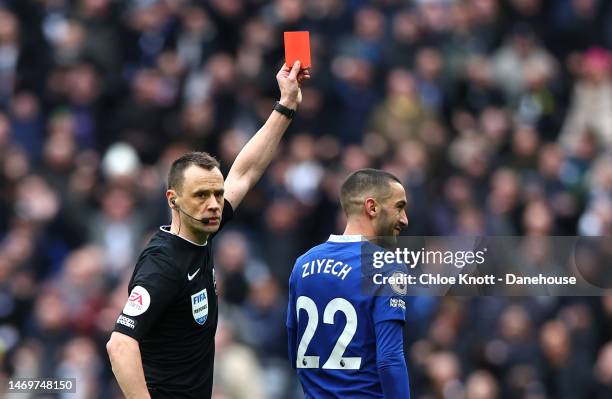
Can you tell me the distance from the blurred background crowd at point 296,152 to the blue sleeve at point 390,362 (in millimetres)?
5133

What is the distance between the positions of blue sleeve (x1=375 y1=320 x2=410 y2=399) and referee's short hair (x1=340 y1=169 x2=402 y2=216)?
746mm

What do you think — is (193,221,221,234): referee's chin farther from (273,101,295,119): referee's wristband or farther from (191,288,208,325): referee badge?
(273,101,295,119): referee's wristband

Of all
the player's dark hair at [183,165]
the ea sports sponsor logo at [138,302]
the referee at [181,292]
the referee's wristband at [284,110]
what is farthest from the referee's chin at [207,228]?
the referee's wristband at [284,110]

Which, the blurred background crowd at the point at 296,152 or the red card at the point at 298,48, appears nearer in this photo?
the red card at the point at 298,48

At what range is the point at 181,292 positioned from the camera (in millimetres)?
7301

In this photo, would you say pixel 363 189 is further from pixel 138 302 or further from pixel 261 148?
pixel 138 302

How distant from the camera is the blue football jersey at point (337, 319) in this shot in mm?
7246

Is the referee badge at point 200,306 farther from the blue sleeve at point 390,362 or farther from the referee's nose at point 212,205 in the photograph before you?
the blue sleeve at point 390,362

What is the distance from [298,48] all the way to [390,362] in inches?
78.0

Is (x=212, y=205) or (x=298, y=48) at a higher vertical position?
(x=298, y=48)

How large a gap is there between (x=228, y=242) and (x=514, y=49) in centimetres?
545

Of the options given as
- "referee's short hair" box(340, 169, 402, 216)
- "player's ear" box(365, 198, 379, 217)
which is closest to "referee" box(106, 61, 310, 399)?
"referee's short hair" box(340, 169, 402, 216)

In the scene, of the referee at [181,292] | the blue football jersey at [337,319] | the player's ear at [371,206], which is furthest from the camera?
the player's ear at [371,206]

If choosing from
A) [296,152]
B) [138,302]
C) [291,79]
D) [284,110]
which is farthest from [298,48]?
[296,152]
